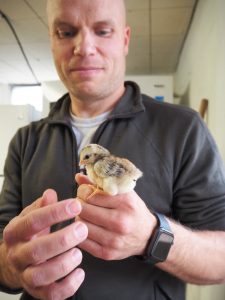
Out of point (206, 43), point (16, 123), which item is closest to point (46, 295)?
point (206, 43)

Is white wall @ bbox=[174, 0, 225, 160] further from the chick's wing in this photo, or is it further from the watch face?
the chick's wing

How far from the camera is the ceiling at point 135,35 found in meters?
2.66

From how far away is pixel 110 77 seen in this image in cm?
97

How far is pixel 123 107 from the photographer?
3.20 ft

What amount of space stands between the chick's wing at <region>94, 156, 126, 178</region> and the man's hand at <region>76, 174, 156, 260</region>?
0.05m

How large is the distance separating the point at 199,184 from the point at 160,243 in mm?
255

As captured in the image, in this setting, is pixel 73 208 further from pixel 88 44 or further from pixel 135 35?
pixel 135 35

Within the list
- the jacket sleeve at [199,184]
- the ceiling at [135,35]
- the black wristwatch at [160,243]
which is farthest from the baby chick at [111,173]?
the ceiling at [135,35]

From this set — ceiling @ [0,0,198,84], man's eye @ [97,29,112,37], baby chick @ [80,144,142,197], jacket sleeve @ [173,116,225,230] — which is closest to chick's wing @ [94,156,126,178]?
baby chick @ [80,144,142,197]

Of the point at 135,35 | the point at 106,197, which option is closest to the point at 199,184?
the point at 106,197

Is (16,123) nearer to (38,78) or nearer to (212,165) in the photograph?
(212,165)

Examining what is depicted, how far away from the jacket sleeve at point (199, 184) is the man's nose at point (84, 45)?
37 centimetres

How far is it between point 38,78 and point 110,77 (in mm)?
4707

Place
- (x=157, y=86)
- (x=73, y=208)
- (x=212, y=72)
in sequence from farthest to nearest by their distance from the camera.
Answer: (x=157, y=86) → (x=212, y=72) → (x=73, y=208)
